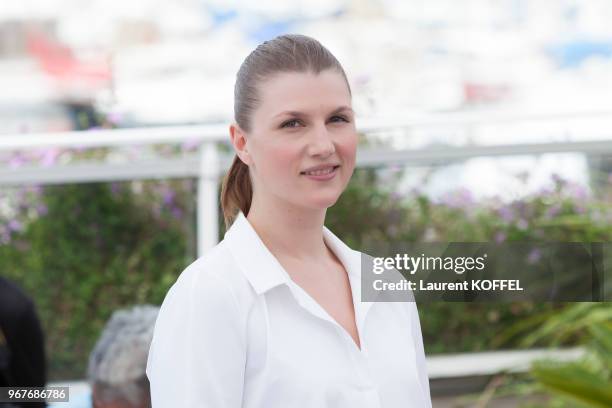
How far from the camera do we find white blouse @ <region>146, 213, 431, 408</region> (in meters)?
1.18

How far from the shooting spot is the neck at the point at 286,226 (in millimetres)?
1334

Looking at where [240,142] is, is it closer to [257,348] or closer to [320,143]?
[320,143]

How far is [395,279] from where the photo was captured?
59.1 inches

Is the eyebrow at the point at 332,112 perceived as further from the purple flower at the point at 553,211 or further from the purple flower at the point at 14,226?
the purple flower at the point at 14,226

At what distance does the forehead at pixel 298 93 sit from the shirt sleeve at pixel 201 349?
0.26m

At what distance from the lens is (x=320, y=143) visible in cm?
125

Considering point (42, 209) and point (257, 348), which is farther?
point (42, 209)

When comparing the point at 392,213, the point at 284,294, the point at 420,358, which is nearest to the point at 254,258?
the point at 284,294

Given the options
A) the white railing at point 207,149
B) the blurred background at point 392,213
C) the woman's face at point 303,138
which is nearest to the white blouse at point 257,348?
the woman's face at point 303,138

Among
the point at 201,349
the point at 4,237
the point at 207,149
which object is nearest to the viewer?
the point at 201,349

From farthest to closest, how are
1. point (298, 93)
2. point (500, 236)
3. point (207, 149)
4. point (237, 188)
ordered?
point (500, 236)
point (207, 149)
point (237, 188)
point (298, 93)

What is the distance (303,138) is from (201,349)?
32 cm

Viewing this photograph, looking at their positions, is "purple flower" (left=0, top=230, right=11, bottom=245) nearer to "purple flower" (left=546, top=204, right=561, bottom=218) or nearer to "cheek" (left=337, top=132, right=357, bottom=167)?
"purple flower" (left=546, top=204, right=561, bottom=218)

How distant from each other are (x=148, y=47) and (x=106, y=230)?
5.80 meters
